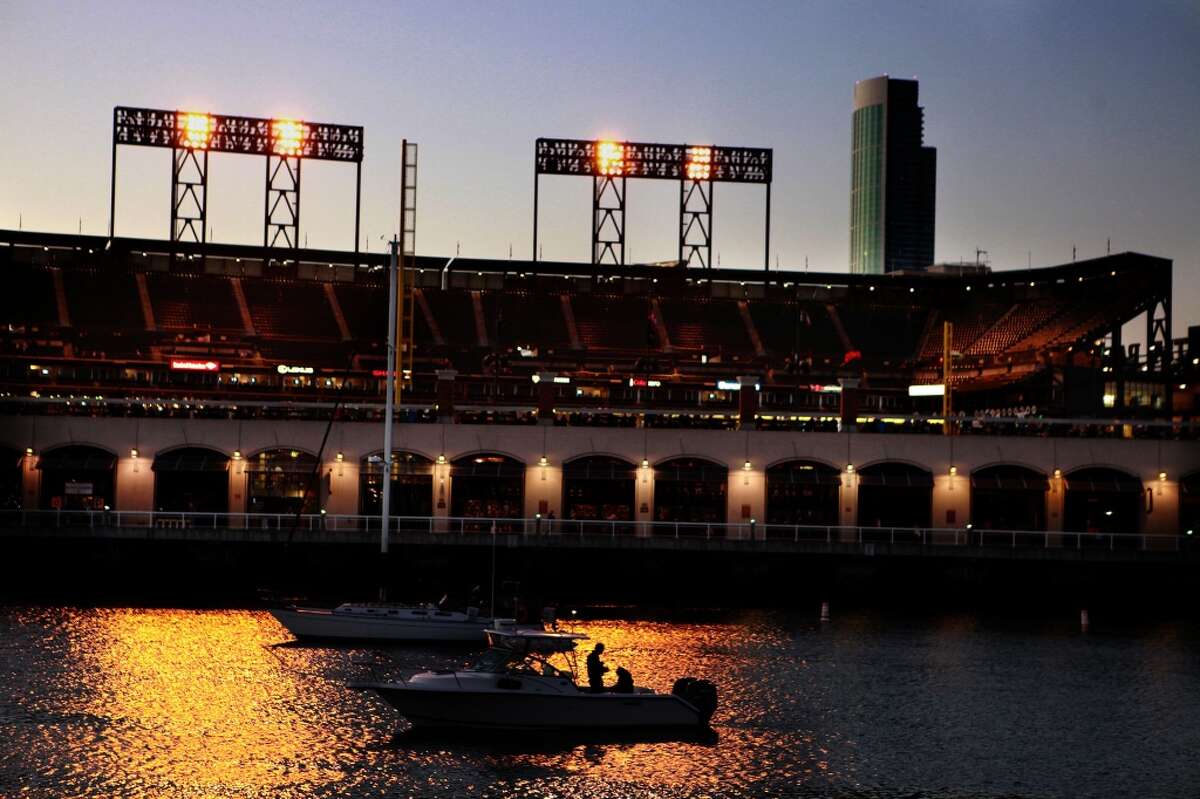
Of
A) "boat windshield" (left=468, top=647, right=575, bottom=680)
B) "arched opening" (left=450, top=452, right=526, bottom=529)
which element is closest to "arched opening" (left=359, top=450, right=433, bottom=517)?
"arched opening" (left=450, top=452, right=526, bottom=529)

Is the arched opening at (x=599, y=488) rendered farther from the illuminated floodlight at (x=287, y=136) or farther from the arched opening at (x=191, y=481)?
the illuminated floodlight at (x=287, y=136)

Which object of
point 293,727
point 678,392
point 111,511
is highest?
point 678,392

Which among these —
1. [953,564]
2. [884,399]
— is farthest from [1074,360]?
[953,564]

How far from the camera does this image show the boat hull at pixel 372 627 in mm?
55531

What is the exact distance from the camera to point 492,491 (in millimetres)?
79062

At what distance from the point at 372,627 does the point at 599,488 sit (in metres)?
25.1

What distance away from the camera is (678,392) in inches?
4483

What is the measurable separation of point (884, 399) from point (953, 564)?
4733 cm

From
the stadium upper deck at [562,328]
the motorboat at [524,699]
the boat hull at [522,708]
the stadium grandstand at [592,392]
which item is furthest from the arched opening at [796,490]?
the boat hull at [522,708]

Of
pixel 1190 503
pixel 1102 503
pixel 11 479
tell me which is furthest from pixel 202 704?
pixel 1190 503

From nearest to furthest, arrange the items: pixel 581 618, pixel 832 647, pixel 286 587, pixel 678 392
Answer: pixel 832 647 → pixel 581 618 → pixel 286 587 → pixel 678 392

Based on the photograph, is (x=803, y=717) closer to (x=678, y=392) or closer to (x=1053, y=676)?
(x=1053, y=676)

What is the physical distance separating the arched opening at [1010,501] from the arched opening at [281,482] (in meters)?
33.9

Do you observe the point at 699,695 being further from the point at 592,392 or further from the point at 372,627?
the point at 592,392
